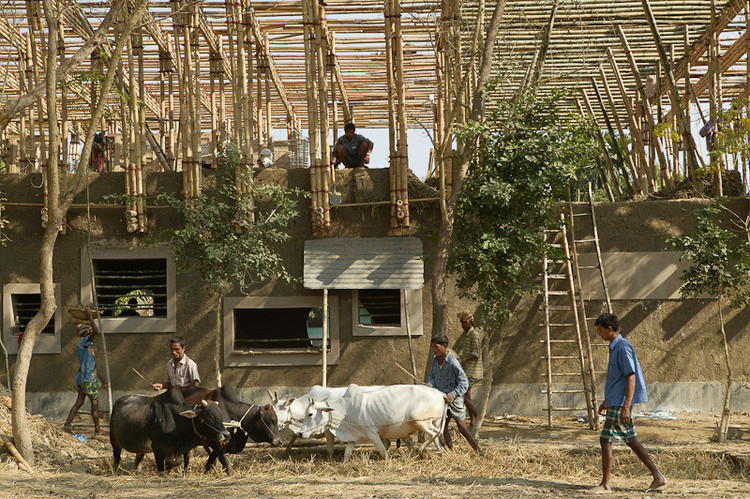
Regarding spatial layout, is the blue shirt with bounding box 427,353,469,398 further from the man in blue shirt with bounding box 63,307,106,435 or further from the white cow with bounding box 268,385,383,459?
the man in blue shirt with bounding box 63,307,106,435

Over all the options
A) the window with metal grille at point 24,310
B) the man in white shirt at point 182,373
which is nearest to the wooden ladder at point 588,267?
the man in white shirt at point 182,373

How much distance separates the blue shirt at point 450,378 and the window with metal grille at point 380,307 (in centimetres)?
344

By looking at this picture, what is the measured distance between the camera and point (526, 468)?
8938 mm

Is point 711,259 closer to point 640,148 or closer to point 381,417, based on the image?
point 381,417

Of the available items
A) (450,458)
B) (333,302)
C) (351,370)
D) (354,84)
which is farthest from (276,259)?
(354,84)

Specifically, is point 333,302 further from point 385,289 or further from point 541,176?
point 541,176

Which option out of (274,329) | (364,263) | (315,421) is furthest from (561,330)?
(315,421)

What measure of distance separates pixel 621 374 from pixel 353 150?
24.0ft

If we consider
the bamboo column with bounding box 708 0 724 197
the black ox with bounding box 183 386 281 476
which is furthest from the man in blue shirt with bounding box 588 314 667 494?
the bamboo column with bounding box 708 0 724 197

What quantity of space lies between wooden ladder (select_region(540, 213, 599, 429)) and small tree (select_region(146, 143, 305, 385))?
4.05m

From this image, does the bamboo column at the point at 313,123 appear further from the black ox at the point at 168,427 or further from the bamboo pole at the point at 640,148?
the bamboo pole at the point at 640,148

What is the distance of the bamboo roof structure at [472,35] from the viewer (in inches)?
537

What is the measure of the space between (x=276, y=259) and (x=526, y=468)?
5.02 meters

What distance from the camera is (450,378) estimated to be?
9531 millimetres
